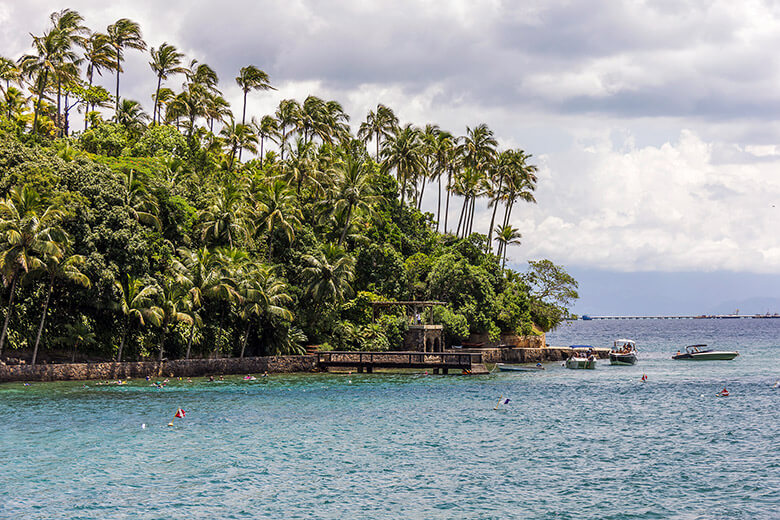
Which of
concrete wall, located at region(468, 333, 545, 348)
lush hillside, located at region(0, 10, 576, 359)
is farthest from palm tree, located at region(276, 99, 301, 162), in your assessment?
concrete wall, located at region(468, 333, 545, 348)

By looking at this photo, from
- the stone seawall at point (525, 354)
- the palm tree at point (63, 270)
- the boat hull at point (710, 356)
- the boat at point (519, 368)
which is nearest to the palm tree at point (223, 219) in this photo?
the palm tree at point (63, 270)

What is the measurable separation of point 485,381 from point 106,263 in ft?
104

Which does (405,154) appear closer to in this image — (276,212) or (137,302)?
(276,212)

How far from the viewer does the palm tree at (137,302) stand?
5262 cm

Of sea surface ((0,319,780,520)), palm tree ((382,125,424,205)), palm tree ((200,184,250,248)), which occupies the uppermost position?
palm tree ((382,125,424,205))

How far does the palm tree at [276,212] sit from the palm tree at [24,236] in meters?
22.0

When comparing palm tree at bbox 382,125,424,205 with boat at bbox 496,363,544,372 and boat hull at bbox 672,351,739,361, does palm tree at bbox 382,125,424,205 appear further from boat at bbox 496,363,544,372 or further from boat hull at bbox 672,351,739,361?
boat hull at bbox 672,351,739,361

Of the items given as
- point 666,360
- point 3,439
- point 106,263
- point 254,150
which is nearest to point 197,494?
point 3,439

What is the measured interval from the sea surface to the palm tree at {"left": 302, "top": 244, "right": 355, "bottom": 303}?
1735 cm

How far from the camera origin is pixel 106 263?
52.6 metres

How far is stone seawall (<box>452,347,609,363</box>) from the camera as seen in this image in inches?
3152

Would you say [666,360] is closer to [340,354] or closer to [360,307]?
[360,307]

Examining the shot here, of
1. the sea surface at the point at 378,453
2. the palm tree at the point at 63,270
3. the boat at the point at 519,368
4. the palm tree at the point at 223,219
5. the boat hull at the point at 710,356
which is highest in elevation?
the palm tree at the point at 223,219

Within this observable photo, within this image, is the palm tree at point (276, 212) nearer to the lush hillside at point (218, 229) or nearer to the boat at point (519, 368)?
the lush hillside at point (218, 229)
